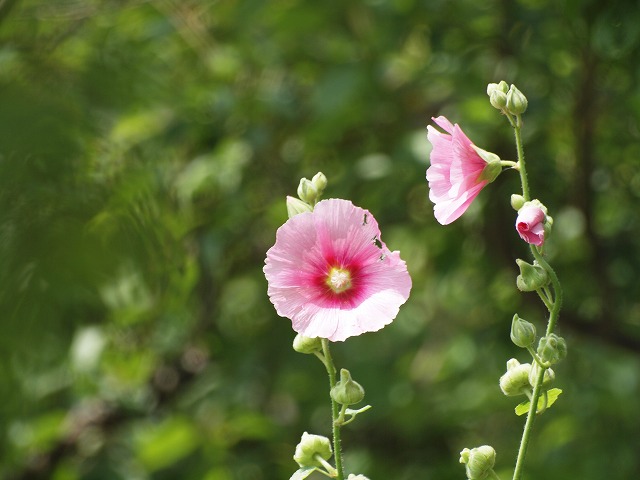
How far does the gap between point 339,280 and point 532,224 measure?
0.16 meters

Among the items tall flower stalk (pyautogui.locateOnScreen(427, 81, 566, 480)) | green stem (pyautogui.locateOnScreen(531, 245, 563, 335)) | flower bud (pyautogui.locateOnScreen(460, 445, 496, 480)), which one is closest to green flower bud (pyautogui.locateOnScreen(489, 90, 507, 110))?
tall flower stalk (pyautogui.locateOnScreen(427, 81, 566, 480))

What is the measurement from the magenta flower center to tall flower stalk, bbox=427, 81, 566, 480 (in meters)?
0.08

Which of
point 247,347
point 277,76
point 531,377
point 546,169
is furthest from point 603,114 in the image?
point 531,377

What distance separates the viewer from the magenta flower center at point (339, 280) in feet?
2.38

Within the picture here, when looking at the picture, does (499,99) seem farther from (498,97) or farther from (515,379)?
(515,379)

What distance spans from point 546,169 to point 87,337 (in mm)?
887

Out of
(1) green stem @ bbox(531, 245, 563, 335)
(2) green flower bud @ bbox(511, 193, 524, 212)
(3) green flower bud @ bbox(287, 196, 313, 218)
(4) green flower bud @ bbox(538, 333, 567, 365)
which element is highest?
(3) green flower bud @ bbox(287, 196, 313, 218)

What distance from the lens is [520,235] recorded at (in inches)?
25.5

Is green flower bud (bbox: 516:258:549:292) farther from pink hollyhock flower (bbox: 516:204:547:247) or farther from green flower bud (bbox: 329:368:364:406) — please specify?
green flower bud (bbox: 329:368:364:406)

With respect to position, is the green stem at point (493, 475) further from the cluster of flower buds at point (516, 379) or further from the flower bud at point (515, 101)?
the flower bud at point (515, 101)

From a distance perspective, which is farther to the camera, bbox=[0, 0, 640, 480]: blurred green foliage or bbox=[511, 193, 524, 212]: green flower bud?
bbox=[0, 0, 640, 480]: blurred green foliage

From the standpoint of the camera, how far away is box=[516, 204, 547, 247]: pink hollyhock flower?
626 mm

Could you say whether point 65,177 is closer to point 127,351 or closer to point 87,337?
point 87,337

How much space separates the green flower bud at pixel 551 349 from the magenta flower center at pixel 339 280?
15 cm
